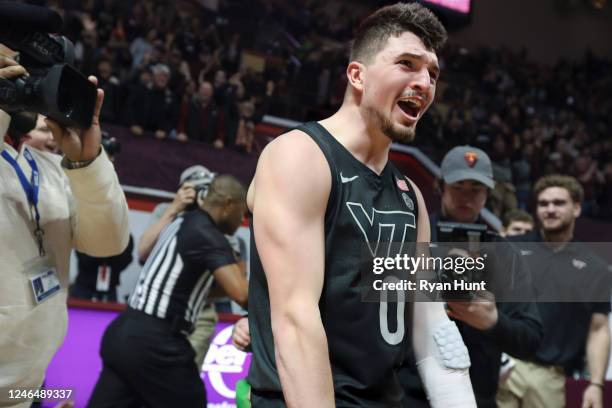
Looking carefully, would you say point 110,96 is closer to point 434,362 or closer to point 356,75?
point 356,75

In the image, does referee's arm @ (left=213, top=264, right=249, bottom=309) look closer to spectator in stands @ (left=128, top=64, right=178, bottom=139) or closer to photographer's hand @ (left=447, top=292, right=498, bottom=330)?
photographer's hand @ (left=447, top=292, right=498, bottom=330)

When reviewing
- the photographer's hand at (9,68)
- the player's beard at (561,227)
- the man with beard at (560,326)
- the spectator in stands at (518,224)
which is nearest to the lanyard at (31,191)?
the photographer's hand at (9,68)

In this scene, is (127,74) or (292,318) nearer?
(292,318)

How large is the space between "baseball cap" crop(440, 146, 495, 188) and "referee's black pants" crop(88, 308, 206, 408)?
4.90ft

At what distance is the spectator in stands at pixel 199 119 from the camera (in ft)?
27.2

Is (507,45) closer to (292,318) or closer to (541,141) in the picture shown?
(541,141)

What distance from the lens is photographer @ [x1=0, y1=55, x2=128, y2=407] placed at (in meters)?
1.95

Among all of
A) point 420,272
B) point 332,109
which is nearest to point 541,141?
point 332,109

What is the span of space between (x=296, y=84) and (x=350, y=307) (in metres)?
10.9

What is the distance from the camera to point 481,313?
2.46 meters

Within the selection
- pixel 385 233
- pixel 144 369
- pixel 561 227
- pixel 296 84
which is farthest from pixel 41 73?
pixel 296 84

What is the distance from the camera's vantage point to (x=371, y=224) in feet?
5.46

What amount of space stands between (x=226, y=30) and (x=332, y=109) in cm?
363

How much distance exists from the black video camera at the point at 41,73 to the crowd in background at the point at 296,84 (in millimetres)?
4475
